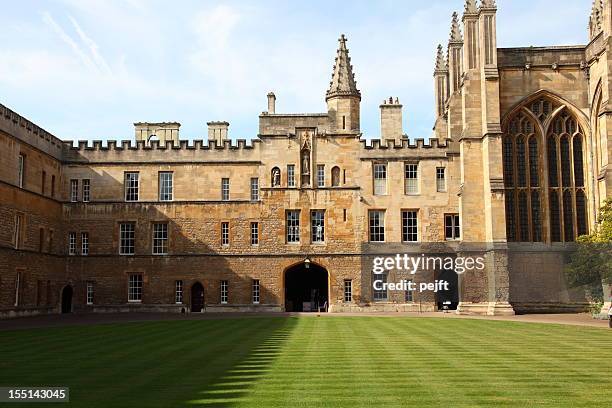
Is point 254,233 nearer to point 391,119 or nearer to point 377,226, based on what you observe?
point 377,226

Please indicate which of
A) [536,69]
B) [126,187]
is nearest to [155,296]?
[126,187]

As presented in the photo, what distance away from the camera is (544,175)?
1503 inches


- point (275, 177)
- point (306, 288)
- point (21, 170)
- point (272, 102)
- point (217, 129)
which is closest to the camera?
point (21, 170)

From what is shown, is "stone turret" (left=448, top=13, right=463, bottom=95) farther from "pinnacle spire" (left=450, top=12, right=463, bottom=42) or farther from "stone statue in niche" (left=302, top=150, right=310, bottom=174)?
"stone statue in niche" (left=302, top=150, right=310, bottom=174)

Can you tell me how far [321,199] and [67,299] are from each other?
1674cm

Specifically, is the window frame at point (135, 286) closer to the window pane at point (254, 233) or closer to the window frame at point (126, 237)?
the window frame at point (126, 237)

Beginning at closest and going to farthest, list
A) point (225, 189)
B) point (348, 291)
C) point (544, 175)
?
point (544, 175) → point (348, 291) → point (225, 189)

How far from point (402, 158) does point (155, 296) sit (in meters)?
17.1

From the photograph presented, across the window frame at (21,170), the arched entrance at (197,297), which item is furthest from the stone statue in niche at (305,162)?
the window frame at (21,170)

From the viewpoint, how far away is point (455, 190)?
135ft

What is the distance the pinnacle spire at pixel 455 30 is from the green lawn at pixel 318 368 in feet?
90.3

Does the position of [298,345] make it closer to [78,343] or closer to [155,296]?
→ [78,343]

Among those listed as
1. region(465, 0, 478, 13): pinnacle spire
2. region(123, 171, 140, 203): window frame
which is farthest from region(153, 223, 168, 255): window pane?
region(465, 0, 478, 13): pinnacle spire

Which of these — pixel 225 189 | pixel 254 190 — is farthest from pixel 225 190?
pixel 254 190
